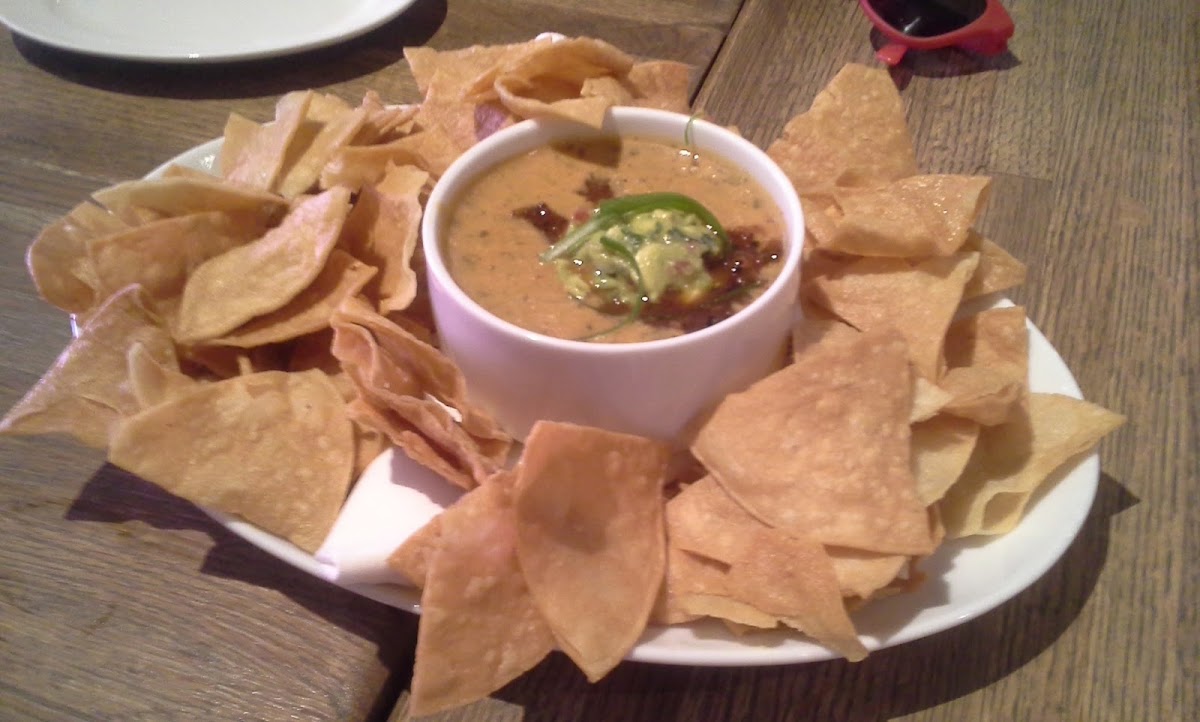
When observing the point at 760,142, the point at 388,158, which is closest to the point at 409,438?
the point at 388,158

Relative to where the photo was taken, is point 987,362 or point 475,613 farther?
point 987,362

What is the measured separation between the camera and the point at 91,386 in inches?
45.6

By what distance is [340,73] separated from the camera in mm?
2113

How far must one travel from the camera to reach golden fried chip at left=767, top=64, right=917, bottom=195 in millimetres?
1498

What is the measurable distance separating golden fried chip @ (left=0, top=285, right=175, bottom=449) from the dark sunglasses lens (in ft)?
6.06

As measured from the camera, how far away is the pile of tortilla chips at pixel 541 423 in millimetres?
998

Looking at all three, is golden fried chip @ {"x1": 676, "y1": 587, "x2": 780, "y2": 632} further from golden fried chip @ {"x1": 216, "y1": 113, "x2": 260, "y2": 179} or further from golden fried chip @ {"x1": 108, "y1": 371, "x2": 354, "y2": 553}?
golden fried chip @ {"x1": 216, "y1": 113, "x2": 260, "y2": 179}

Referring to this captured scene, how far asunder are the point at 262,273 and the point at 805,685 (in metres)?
0.93

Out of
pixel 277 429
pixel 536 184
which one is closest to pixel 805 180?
pixel 536 184

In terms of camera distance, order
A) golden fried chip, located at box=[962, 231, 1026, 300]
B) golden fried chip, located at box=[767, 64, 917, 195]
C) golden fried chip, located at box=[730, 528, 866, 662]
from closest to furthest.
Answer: golden fried chip, located at box=[730, 528, 866, 662], golden fried chip, located at box=[962, 231, 1026, 300], golden fried chip, located at box=[767, 64, 917, 195]

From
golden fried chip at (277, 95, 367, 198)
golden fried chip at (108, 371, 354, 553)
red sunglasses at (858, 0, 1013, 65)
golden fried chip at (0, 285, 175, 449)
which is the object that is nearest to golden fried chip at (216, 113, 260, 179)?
golden fried chip at (277, 95, 367, 198)

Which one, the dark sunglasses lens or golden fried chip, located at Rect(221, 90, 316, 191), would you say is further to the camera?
the dark sunglasses lens

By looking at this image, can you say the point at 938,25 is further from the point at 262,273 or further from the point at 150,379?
the point at 150,379

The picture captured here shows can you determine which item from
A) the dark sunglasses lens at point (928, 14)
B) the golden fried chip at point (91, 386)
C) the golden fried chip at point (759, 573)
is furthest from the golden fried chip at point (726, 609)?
the dark sunglasses lens at point (928, 14)
